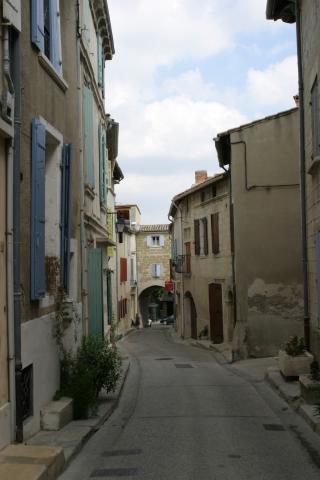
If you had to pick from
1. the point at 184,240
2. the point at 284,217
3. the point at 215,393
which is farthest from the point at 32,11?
the point at 184,240

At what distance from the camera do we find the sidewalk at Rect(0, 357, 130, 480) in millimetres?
5536

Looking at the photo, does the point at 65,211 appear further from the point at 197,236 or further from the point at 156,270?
the point at 156,270

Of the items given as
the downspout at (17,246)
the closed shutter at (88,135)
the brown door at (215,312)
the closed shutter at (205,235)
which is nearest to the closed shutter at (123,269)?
the closed shutter at (205,235)

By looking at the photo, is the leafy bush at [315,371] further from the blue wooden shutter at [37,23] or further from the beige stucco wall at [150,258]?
the beige stucco wall at [150,258]

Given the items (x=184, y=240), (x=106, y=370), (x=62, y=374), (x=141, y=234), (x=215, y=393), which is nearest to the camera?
(x=62, y=374)

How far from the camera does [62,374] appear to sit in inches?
368

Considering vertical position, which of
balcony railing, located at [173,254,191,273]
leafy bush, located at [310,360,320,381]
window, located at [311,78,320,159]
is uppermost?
window, located at [311,78,320,159]

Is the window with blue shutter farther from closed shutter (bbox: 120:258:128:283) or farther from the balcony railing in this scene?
closed shutter (bbox: 120:258:128:283)

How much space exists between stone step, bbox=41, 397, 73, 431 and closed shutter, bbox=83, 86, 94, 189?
5.52 m

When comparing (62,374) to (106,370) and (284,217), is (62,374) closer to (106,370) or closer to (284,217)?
(106,370)

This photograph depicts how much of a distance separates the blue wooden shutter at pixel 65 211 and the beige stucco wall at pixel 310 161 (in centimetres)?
420

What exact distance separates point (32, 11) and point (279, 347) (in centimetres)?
1278

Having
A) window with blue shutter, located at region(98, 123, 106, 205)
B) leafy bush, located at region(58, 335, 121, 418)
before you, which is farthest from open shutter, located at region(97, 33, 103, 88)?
leafy bush, located at region(58, 335, 121, 418)

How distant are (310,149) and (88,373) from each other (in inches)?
228
